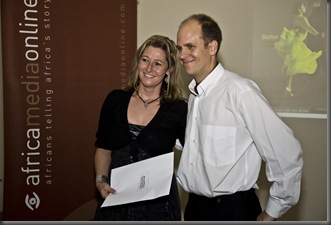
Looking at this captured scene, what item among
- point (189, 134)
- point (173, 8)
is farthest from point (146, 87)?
point (173, 8)

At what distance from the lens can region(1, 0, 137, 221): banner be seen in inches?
Answer: 99.3

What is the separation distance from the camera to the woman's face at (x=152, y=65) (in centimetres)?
172

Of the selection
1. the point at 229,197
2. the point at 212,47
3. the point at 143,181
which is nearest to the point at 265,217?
the point at 229,197

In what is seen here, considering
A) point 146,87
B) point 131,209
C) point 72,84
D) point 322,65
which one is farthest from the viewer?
point 322,65

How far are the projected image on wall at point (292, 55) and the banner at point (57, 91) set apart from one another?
1.25 m

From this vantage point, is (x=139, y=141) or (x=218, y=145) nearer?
(x=218, y=145)

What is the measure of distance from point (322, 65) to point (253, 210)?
211 centimetres

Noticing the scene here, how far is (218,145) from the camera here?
1497 mm

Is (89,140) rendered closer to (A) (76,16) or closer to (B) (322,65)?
(A) (76,16)

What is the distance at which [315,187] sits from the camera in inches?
127

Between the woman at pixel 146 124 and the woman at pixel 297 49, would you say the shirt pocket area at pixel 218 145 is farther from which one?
the woman at pixel 297 49

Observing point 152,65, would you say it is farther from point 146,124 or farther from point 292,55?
point 292,55

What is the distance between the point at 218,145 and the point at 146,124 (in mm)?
402

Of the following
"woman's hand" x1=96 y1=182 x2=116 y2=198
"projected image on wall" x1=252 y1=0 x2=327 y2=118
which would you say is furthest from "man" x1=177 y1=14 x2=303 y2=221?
"projected image on wall" x1=252 y1=0 x2=327 y2=118
